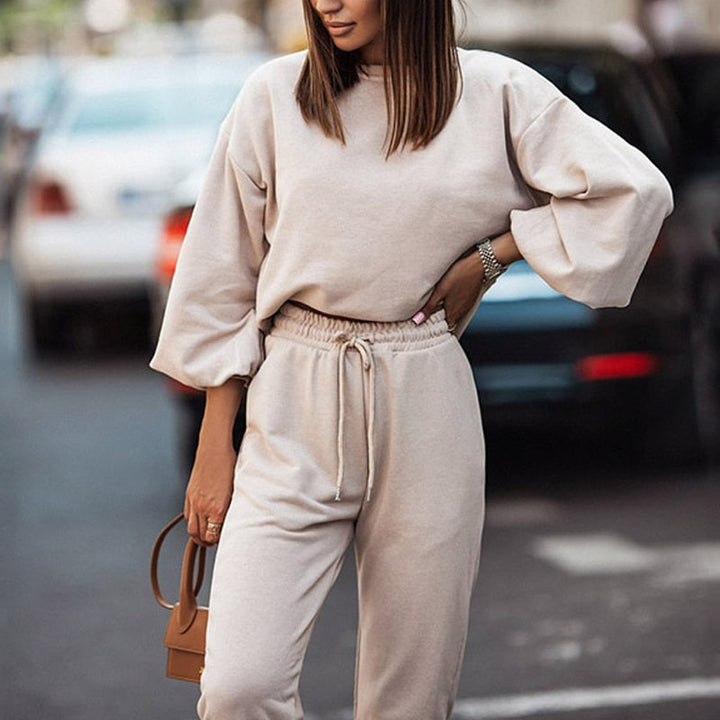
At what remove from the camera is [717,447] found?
7723mm

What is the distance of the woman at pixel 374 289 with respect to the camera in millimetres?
2855

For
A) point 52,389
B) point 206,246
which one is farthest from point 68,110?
point 206,246

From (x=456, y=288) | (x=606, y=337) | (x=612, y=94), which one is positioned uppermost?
(x=456, y=288)

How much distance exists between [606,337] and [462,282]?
3.82 meters

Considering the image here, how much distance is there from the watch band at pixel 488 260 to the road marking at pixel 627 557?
2.94 m

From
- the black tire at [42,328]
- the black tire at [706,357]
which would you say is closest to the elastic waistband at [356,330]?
the black tire at [706,357]

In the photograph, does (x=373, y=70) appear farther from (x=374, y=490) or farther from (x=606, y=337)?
(x=606, y=337)

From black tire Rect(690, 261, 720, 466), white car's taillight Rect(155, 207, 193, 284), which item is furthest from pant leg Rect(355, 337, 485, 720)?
black tire Rect(690, 261, 720, 466)

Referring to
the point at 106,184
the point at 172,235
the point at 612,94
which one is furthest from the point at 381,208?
the point at 106,184

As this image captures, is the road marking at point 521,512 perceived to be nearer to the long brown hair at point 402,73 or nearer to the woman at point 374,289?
the woman at point 374,289

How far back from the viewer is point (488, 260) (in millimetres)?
3002

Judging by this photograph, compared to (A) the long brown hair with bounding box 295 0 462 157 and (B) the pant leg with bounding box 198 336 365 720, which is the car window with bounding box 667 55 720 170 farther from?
(B) the pant leg with bounding box 198 336 365 720

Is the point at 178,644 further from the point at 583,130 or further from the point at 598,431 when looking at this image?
the point at 598,431

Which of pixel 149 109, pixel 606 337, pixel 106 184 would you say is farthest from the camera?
pixel 149 109
